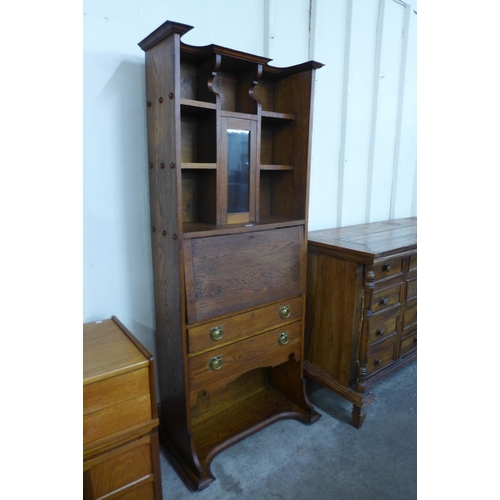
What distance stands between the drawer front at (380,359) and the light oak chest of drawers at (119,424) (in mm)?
1249

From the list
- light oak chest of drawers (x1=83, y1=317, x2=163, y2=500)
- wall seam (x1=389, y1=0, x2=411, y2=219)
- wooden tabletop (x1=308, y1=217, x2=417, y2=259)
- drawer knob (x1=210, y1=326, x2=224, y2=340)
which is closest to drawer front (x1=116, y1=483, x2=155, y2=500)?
light oak chest of drawers (x1=83, y1=317, x2=163, y2=500)

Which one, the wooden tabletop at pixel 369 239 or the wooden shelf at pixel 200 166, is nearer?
the wooden shelf at pixel 200 166

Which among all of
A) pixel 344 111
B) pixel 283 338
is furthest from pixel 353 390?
pixel 344 111

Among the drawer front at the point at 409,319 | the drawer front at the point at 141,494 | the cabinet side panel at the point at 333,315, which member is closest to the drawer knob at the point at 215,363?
the drawer front at the point at 141,494

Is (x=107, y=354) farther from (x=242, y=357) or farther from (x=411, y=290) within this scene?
(x=411, y=290)

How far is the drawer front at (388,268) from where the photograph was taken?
1.88 metres

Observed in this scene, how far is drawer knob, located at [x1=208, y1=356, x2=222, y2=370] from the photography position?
163cm

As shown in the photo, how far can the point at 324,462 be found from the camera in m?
1.78

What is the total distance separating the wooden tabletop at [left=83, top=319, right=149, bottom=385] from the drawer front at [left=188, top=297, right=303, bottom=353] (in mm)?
280

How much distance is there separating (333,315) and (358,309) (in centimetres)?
17

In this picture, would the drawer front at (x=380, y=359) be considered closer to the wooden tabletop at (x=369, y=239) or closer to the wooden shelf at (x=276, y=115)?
the wooden tabletop at (x=369, y=239)
